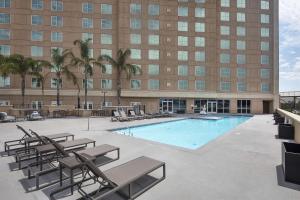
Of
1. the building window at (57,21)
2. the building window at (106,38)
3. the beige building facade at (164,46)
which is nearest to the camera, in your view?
the beige building facade at (164,46)

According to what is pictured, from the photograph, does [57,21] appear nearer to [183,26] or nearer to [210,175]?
[183,26]

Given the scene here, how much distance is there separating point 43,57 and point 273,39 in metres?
41.8

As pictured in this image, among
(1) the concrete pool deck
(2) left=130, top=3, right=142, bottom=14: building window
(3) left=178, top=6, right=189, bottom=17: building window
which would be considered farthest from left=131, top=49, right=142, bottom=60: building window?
(1) the concrete pool deck

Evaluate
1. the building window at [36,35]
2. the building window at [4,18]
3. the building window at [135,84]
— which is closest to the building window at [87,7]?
the building window at [36,35]

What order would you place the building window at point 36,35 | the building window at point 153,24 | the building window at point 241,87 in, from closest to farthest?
the building window at point 36,35
the building window at point 153,24
the building window at point 241,87

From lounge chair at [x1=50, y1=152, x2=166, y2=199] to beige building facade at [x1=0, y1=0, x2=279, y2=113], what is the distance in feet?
91.0

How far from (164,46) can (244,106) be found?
61.0ft

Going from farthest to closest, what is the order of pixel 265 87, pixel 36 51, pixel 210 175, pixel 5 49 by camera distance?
pixel 265 87
pixel 36 51
pixel 5 49
pixel 210 175

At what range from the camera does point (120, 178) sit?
12.0 feet

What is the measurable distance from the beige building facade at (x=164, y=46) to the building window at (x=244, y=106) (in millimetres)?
186

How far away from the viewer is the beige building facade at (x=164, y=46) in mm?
31047

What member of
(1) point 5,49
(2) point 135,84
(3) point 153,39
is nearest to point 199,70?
(3) point 153,39

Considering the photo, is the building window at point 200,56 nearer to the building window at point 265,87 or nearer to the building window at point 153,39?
the building window at point 153,39

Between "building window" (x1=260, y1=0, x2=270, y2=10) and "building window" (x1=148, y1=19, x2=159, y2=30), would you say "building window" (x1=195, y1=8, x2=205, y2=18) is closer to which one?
"building window" (x1=148, y1=19, x2=159, y2=30)
